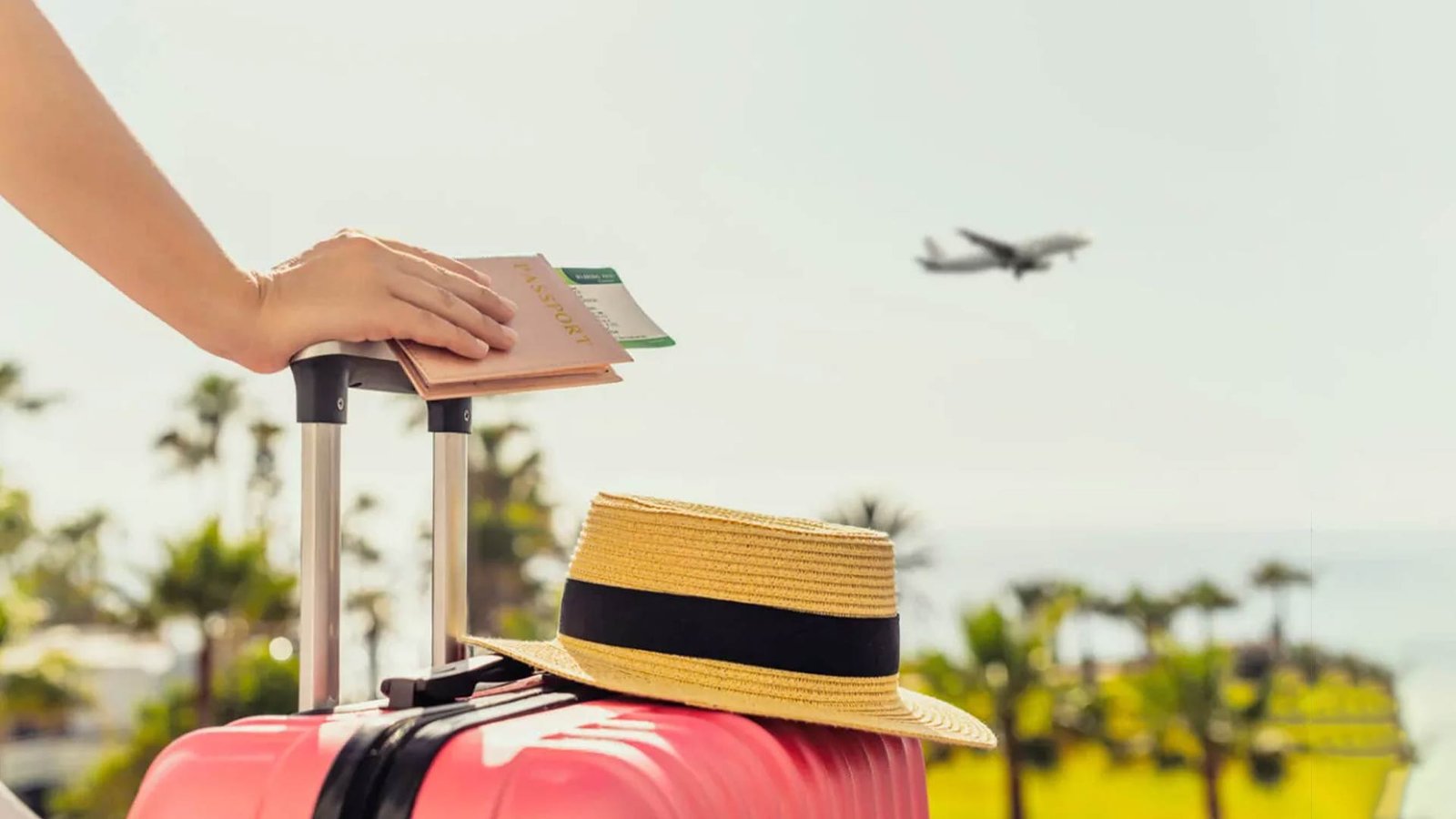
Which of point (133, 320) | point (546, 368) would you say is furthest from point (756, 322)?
point (546, 368)

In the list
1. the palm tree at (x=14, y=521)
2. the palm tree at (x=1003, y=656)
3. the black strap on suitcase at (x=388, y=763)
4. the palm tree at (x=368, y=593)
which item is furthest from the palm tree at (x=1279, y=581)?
the palm tree at (x=14, y=521)

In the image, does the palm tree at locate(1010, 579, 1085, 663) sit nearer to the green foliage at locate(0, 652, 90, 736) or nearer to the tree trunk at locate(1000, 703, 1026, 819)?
the tree trunk at locate(1000, 703, 1026, 819)

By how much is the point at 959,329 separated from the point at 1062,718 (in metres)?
2.52

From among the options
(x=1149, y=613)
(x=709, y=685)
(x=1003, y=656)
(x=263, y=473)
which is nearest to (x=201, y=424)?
(x=263, y=473)

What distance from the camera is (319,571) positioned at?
92 cm

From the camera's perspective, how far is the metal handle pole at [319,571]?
0.92 m

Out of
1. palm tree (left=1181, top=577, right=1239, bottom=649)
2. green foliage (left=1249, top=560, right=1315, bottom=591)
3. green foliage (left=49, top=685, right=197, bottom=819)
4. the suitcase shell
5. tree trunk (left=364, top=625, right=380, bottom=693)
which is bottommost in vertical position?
green foliage (left=49, top=685, right=197, bottom=819)

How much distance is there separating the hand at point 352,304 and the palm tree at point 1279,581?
277 inches

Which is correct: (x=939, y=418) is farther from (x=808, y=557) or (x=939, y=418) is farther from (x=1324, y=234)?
(x=808, y=557)

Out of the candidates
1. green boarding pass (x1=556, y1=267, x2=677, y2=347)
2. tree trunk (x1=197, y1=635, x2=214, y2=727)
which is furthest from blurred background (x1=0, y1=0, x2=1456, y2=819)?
green boarding pass (x1=556, y1=267, x2=677, y2=347)

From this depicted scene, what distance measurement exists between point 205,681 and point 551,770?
11777 millimetres

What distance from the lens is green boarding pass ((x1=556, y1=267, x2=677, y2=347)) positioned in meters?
1.06

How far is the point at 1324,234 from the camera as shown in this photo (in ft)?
23.4

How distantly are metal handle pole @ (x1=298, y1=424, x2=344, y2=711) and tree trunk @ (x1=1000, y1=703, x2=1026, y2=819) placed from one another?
8.33 metres
